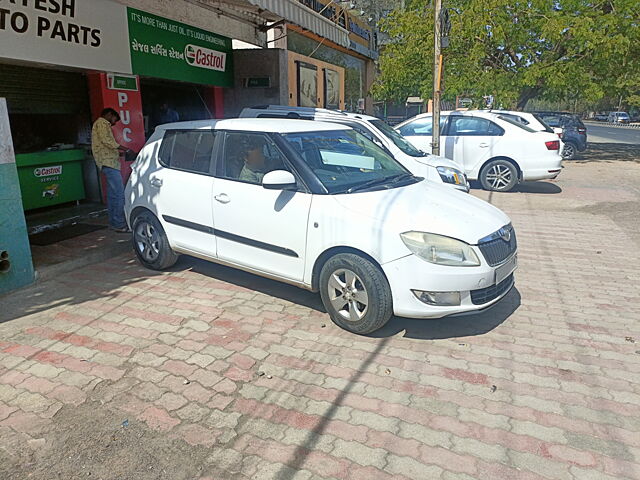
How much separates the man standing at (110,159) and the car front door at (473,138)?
737cm

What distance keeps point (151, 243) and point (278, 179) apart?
2173 mm

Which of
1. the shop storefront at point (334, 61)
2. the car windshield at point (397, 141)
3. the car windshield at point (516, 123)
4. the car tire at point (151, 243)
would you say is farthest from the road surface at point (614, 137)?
the car tire at point (151, 243)

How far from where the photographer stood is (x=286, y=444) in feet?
8.80

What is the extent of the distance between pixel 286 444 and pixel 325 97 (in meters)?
13.7

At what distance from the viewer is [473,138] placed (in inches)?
418

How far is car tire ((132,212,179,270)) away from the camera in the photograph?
204 inches

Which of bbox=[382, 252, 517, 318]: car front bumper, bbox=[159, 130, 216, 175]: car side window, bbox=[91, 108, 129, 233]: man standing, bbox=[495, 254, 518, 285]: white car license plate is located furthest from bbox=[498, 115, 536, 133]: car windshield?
bbox=[91, 108, 129, 233]: man standing

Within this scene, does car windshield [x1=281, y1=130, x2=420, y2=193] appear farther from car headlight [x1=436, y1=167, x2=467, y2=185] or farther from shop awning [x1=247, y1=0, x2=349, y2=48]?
car headlight [x1=436, y1=167, x2=467, y2=185]

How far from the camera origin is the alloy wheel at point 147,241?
525cm

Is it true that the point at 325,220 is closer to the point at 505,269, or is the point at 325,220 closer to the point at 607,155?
the point at 505,269

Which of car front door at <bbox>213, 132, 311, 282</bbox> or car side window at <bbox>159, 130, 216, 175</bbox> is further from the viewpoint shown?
car side window at <bbox>159, 130, 216, 175</bbox>

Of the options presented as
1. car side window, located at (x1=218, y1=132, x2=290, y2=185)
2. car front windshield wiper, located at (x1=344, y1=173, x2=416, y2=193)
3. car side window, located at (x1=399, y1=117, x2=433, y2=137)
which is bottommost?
car front windshield wiper, located at (x1=344, y1=173, x2=416, y2=193)

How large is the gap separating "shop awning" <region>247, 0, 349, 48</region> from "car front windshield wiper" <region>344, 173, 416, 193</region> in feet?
11.1

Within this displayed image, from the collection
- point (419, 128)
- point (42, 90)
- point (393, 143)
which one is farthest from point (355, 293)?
point (419, 128)
